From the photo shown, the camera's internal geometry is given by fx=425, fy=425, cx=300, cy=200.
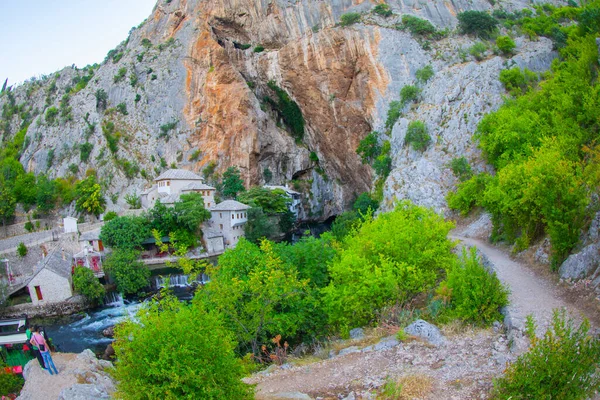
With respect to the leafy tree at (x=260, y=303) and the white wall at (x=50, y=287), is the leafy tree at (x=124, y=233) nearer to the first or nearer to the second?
the white wall at (x=50, y=287)

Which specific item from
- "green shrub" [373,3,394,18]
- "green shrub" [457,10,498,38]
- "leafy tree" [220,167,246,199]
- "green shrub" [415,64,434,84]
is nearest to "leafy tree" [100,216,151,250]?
"leafy tree" [220,167,246,199]

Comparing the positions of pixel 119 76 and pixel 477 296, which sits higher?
pixel 119 76

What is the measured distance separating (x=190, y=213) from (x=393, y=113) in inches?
814

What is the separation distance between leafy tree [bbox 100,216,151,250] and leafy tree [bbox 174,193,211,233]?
330 cm

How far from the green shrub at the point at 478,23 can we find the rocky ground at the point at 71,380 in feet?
147

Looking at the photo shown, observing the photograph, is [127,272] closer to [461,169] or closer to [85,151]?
[461,169]

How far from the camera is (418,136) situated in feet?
112

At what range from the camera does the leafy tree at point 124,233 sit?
112ft

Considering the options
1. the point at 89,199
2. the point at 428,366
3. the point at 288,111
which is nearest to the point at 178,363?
the point at 428,366

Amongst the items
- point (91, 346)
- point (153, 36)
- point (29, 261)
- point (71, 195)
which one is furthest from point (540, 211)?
point (153, 36)

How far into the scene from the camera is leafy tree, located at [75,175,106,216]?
4597 centimetres

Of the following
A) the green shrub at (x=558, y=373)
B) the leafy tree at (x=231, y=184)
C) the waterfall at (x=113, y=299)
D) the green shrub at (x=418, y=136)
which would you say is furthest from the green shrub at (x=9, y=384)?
the leafy tree at (x=231, y=184)

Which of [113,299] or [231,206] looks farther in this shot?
[231,206]

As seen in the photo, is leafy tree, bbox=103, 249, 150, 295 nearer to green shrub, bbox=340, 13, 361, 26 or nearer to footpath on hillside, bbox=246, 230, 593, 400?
footpath on hillside, bbox=246, 230, 593, 400
